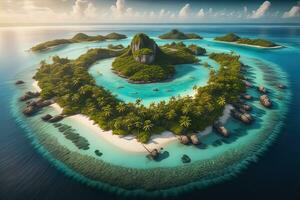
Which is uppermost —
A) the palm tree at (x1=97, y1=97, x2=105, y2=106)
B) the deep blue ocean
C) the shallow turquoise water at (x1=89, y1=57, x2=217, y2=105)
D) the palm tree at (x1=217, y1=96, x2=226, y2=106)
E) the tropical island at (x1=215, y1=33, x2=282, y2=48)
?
the tropical island at (x1=215, y1=33, x2=282, y2=48)

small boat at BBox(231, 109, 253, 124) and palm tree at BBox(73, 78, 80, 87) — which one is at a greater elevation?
palm tree at BBox(73, 78, 80, 87)

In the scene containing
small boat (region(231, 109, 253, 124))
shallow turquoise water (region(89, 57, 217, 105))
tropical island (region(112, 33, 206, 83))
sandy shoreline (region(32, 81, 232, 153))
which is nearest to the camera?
sandy shoreline (region(32, 81, 232, 153))

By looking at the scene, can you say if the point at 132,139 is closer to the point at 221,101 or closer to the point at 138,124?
the point at 138,124

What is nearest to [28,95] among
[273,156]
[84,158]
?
[84,158]

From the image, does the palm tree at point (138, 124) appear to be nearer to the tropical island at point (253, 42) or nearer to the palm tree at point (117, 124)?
the palm tree at point (117, 124)

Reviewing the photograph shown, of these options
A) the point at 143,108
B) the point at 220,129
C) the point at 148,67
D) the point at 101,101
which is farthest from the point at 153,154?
the point at 148,67

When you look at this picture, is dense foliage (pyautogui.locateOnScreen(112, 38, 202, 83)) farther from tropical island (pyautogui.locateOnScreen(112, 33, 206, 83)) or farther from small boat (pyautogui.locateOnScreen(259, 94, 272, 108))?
small boat (pyautogui.locateOnScreen(259, 94, 272, 108))

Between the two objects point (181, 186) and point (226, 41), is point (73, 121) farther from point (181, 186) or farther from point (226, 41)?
point (226, 41)

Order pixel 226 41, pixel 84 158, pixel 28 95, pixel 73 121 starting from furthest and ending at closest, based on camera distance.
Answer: pixel 226 41
pixel 28 95
pixel 73 121
pixel 84 158

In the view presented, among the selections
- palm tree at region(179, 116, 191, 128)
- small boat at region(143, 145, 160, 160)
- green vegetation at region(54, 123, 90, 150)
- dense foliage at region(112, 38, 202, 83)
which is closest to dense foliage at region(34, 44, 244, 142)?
palm tree at region(179, 116, 191, 128)
